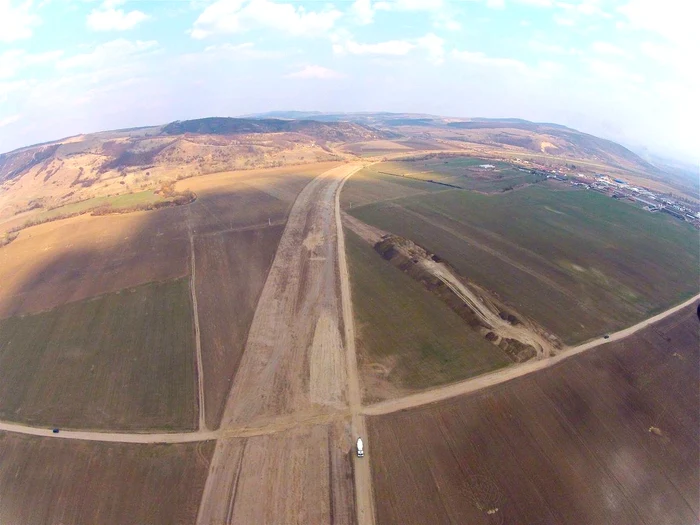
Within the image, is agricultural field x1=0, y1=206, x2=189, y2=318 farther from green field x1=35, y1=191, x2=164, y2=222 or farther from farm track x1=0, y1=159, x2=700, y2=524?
farm track x1=0, y1=159, x2=700, y2=524

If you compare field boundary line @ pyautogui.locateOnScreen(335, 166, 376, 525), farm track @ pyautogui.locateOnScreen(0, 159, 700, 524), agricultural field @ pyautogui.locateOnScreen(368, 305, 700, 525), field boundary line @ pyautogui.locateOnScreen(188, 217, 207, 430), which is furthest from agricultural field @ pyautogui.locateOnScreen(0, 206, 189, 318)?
agricultural field @ pyautogui.locateOnScreen(368, 305, 700, 525)

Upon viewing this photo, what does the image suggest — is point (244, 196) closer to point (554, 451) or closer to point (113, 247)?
point (113, 247)

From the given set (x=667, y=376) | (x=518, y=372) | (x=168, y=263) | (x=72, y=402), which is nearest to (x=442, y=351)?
(x=518, y=372)

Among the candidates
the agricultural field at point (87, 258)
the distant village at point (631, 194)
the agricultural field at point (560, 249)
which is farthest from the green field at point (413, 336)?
the distant village at point (631, 194)

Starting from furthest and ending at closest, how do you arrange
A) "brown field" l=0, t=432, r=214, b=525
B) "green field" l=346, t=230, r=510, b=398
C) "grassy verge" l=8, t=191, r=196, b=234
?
"grassy verge" l=8, t=191, r=196, b=234 → "green field" l=346, t=230, r=510, b=398 → "brown field" l=0, t=432, r=214, b=525

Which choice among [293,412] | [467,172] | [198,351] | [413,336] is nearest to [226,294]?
[198,351]

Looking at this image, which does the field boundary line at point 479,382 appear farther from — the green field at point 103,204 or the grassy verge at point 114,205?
the green field at point 103,204

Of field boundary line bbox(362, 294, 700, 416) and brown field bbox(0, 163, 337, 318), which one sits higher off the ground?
brown field bbox(0, 163, 337, 318)
